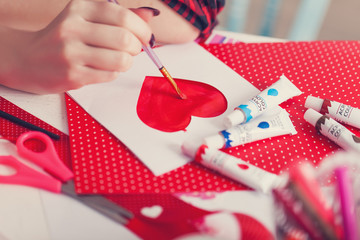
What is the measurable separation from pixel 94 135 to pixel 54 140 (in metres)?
0.05

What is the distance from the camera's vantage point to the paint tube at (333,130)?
0.51 meters

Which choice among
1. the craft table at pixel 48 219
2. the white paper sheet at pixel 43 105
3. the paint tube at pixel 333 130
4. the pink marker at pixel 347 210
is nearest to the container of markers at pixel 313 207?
the pink marker at pixel 347 210

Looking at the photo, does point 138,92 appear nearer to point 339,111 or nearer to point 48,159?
point 48,159

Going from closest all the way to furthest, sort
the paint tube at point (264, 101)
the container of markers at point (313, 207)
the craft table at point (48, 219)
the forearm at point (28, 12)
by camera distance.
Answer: the container of markers at point (313, 207) < the craft table at point (48, 219) < the paint tube at point (264, 101) < the forearm at point (28, 12)

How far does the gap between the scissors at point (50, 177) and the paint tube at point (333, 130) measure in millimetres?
289

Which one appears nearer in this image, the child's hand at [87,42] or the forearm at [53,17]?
the child's hand at [87,42]

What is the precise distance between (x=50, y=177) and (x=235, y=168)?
22cm

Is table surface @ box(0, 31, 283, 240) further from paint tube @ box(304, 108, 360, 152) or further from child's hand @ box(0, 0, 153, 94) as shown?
paint tube @ box(304, 108, 360, 152)

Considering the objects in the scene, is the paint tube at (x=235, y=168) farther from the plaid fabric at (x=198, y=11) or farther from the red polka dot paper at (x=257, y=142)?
the plaid fabric at (x=198, y=11)

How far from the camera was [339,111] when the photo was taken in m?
0.54

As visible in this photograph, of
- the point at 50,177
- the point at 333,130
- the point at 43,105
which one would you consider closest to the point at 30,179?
the point at 50,177

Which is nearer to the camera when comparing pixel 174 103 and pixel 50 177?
pixel 50 177

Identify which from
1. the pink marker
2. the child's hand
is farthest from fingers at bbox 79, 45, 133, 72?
the pink marker

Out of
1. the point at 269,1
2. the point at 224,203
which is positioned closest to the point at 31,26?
the point at 224,203
